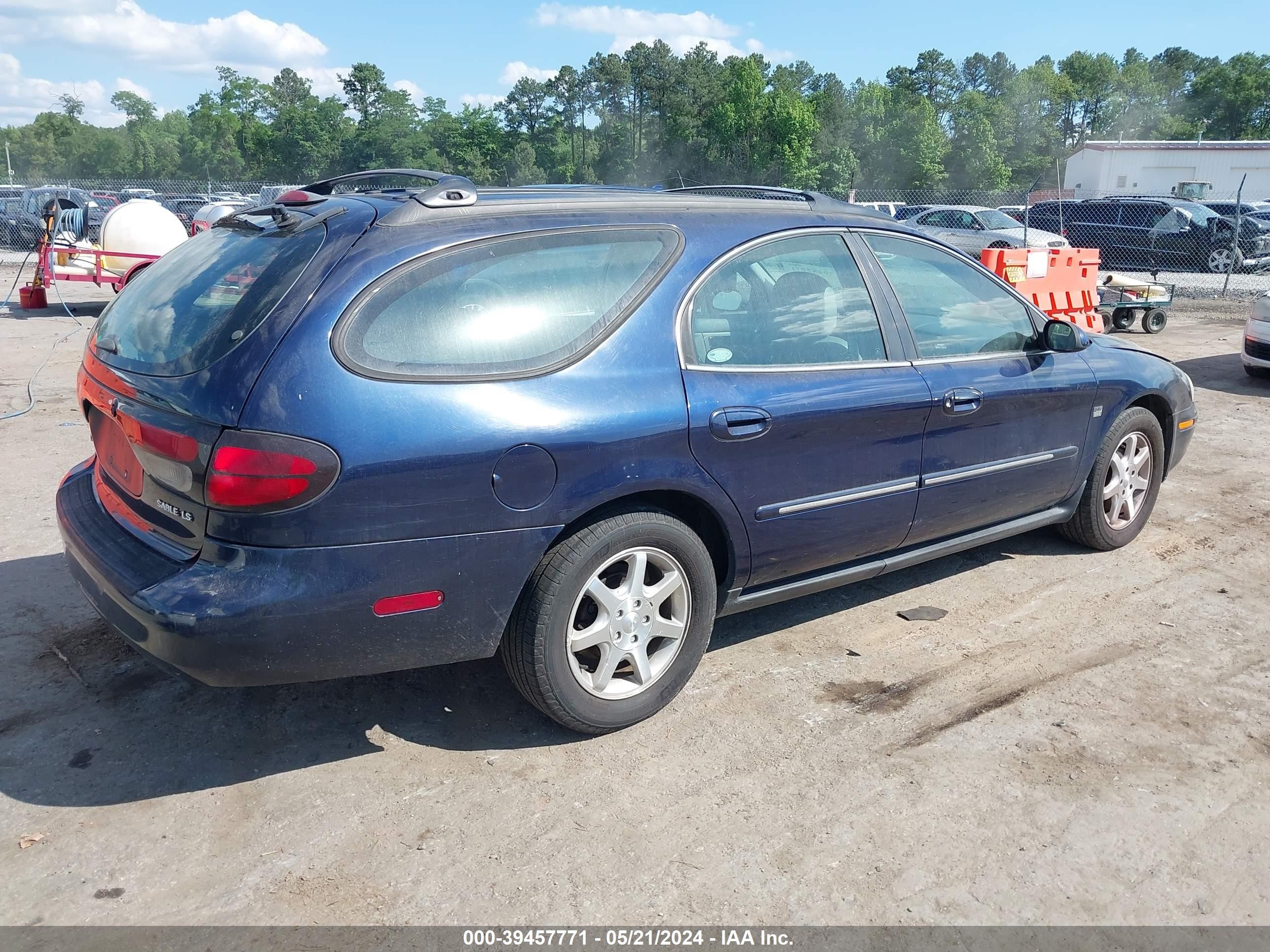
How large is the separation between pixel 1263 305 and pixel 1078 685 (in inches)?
309


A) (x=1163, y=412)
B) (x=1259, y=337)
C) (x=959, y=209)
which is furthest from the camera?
(x=959, y=209)

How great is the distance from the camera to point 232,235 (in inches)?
136

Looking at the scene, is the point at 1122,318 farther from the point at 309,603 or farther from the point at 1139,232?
the point at 309,603

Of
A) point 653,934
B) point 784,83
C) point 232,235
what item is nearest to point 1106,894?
point 653,934

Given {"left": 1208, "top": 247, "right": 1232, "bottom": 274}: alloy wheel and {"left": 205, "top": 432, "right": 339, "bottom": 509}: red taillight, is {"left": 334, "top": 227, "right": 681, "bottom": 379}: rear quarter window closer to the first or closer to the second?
{"left": 205, "top": 432, "right": 339, "bottom": 509}: red taillight

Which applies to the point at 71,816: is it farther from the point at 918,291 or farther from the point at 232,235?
the point at 918,291

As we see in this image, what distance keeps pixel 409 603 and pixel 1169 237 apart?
2349 centimetres

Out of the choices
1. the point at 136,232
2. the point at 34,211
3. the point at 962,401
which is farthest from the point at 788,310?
the point at 34,211

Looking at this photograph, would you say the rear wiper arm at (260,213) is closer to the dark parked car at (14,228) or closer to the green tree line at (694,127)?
the dark parked car at (14,228)

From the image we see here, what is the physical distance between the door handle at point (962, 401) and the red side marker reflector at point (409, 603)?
7.31 feet

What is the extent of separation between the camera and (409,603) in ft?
9.45

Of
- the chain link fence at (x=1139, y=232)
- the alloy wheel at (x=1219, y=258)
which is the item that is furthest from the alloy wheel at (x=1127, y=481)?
the alloy wheel at (x=1219, y=258)

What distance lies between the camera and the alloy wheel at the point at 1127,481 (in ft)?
16.5

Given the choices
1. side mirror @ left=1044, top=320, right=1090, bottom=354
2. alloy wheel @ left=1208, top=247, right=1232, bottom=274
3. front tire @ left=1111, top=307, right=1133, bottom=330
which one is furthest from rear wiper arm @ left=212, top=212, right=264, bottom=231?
alloy wheel @ left=1208, top=247, right=1232, bottom=274
